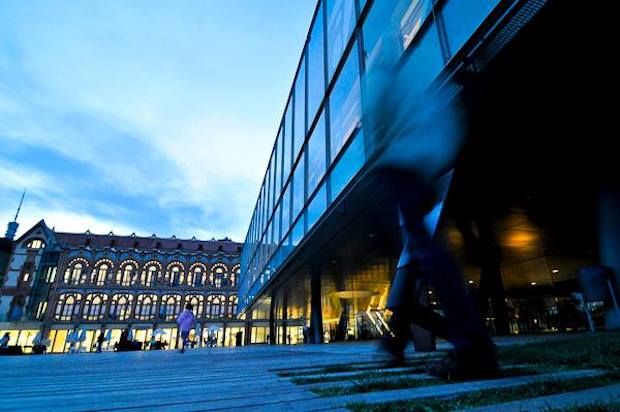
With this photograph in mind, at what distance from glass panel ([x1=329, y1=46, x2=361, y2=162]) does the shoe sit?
7404mm

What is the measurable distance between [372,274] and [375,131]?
56.6ft

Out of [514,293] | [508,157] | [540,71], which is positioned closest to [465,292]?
[540,71]

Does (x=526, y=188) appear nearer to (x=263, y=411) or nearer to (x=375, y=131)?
(x=375, y=131)

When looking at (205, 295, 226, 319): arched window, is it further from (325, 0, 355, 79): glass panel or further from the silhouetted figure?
the silhouetted figure

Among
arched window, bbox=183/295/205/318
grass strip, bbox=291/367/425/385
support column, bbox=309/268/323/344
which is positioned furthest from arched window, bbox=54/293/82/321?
grass strip, bbox=291/367/425/385

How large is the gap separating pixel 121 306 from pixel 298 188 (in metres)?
51.8

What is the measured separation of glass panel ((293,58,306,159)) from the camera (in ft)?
51.9

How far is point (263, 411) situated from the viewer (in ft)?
6.59

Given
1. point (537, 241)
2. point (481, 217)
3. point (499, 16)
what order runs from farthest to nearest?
point (537, 241), point (481, 217), point (499, 16)

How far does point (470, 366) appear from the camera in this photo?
114 inches

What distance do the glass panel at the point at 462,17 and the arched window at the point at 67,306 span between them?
63.6 m

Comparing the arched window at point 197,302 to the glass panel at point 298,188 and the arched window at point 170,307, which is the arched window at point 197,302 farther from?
the glass panel at point 298,188

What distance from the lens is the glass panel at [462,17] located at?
203 inches

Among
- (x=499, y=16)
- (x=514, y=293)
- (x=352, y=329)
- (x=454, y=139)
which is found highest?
(x=499, y=16)
